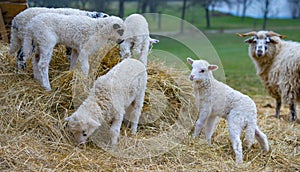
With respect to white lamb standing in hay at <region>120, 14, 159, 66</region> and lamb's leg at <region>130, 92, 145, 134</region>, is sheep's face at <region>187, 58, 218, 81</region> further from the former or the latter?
white lamb standing in hay at <region>120, 14, 159, 66</region>

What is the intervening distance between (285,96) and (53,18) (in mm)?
3408

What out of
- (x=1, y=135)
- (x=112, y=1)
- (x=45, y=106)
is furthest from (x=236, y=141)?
(x=112, y=1)

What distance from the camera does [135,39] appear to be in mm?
4215

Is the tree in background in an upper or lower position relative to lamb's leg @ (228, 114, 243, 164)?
upper

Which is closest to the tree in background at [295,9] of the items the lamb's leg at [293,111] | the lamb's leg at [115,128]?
the lamb's leg at [293,111]

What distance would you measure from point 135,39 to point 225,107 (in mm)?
1101

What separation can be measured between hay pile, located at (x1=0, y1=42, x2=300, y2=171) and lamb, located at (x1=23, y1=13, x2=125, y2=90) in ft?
0.65

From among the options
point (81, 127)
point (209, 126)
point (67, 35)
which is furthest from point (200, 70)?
point (67, 35)

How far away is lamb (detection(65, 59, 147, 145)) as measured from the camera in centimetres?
347

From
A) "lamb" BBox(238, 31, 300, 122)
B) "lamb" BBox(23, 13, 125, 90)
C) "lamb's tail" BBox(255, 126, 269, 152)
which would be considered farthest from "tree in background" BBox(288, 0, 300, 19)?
"lamb" BBox(23, 13, 125, 90)

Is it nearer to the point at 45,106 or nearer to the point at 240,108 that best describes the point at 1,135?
the point at 45,106

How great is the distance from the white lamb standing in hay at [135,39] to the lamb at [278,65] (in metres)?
2.21

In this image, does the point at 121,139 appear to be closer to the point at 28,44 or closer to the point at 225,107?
the point at 225,107

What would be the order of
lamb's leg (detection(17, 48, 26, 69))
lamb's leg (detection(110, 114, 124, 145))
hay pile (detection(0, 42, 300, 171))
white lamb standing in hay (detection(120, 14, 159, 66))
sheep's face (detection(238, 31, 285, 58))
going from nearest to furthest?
hay pile (detection(0, 42, 300, 171))
lamb's leg (detection(110, 114, 124, 145))
white lamb standing in hay (detection(120, 14, 159, 66))
lamb's leg (detection(17, 48, 26, 69))
sheep's face (detection(238, 31, 285, 58))
